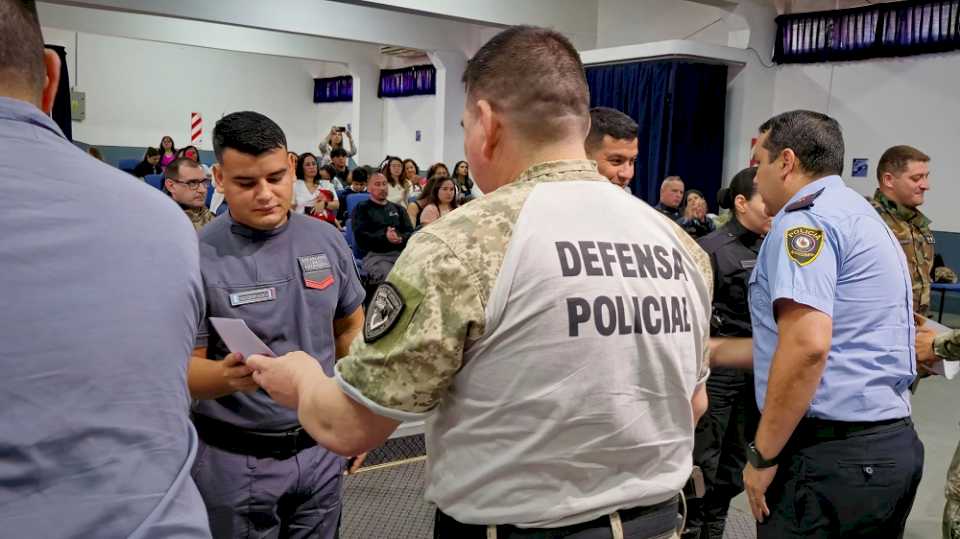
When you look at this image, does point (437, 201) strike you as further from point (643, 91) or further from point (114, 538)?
point (114, 538)

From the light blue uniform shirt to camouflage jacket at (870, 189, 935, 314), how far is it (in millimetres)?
2533

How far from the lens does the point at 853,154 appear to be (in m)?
8.73

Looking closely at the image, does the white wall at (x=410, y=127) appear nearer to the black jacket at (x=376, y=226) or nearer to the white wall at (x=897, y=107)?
the white wall at (x=897, y=107)

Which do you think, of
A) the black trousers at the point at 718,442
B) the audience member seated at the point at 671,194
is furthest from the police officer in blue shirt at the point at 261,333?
the audience member seated at the point at 671,194

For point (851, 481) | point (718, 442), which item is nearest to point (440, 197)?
point (718, 442)

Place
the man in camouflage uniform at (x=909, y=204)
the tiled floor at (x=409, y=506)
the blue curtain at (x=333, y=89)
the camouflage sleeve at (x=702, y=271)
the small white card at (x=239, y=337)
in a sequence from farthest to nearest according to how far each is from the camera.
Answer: the blue curtain at (x=333, y=89)
the man in camouflage uniform at (x=909, y=204)
the tiled floor at (x=409, y=506)
the small white card at (x=239, y=337)
the camouflage sleeve at (x=702, y=271)

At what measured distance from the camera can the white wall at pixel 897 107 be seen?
7945 millimetres

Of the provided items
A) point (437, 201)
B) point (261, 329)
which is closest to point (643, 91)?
point (437, 201)

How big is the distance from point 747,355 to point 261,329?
1503 millimetres

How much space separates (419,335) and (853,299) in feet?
4.49

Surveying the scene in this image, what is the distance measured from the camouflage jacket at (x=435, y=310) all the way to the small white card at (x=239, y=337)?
502 mm

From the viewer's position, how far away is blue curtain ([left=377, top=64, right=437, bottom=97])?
1526 cm

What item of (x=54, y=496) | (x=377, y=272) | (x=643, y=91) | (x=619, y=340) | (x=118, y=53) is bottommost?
(x=377, y=272)

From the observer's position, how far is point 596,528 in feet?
3.85
